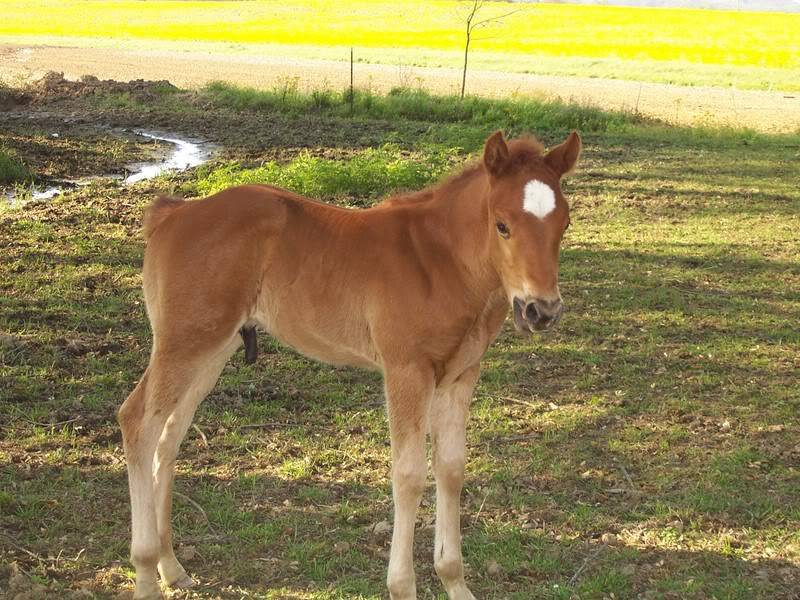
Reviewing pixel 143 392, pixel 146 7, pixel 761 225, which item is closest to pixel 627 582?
pixel 143 392

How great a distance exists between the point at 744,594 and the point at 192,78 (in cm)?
3067

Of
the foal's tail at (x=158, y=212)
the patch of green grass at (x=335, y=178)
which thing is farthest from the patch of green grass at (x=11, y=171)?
the foal's tail at (x=158, y=212)

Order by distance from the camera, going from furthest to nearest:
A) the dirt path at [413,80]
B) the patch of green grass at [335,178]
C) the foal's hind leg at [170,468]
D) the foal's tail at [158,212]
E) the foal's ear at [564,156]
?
the dirt path at [413,80] < the patch of green grass at [335,178] < the foal's tail at [158,212] < the foal's hind leg at [170,468] < the foal's ear at [564,156]

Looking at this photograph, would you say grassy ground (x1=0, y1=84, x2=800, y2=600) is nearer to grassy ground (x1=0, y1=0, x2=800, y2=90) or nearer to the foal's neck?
the foal's neck

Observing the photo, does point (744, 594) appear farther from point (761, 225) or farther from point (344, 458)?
point (761, 225)

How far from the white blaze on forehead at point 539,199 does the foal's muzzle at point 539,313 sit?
363 millimetres

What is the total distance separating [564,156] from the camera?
4.38 metres

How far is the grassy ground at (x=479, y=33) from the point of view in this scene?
41.8m

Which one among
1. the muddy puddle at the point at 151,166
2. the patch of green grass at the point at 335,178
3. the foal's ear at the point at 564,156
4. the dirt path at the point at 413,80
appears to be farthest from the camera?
the dirt path at the point at 413,80

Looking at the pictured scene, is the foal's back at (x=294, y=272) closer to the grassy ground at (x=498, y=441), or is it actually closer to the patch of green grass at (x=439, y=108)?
the grassy ground at (x=498, y=441)

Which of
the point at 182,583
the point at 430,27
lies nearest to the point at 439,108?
the point at 182,583

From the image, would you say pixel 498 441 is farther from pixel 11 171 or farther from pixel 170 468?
pixel 11 171

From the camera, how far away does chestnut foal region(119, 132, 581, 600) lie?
444cm

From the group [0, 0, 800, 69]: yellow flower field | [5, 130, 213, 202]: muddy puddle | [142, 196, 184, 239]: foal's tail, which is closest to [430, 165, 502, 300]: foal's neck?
[142, 196, 184, 239]: foal's tail
